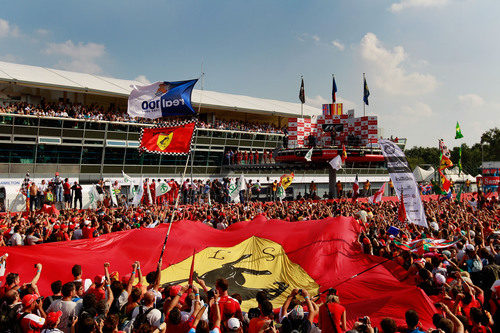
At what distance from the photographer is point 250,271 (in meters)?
9.62

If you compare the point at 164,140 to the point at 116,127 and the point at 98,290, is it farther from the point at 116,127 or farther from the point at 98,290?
the point at 116,127

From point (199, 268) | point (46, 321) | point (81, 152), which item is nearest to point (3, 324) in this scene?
point (46, 321)

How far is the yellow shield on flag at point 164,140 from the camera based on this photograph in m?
11.3

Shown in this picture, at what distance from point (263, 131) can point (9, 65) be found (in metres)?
27.4

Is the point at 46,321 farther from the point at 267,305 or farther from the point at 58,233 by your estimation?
the point at 58,233

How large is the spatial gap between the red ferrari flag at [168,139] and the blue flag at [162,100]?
0.69 meters

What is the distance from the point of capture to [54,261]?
30.5ft

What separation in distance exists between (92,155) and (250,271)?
2942 cm

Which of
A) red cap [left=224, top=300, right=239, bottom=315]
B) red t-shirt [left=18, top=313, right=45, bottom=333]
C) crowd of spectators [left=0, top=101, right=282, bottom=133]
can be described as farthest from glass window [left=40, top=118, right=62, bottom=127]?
red cap [left=224, top=300, right=239, bottom=315]

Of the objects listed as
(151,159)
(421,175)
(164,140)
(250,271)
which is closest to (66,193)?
(151,159)

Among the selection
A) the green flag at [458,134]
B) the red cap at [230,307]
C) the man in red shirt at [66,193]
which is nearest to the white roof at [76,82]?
the man in red shirt at [66,193]

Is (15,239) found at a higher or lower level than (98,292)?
lower

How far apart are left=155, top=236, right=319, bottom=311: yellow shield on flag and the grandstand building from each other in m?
15.6

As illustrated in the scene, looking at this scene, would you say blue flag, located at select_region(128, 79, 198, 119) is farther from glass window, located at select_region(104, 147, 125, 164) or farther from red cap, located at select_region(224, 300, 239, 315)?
glass window, located at select_region(104, 147, 125, 164)
